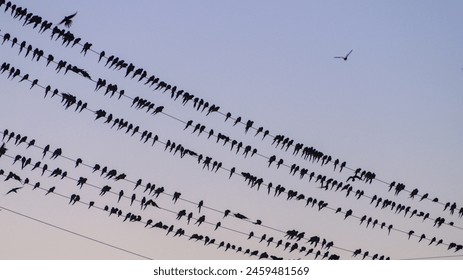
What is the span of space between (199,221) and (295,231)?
2.51 metres

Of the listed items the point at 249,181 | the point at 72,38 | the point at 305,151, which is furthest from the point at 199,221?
the point at 72,38

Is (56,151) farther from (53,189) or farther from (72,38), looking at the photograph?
(72,38)

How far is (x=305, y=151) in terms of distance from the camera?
54.5 feet

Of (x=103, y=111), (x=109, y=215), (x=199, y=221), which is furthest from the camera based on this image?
(x=199, y=221)

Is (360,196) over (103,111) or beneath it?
over

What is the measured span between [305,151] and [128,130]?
414 centimetres

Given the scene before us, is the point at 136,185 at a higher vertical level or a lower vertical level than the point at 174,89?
lower
